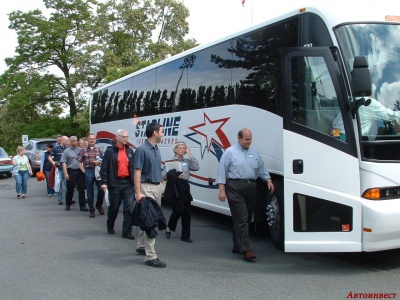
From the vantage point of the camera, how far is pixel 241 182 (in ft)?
21.5

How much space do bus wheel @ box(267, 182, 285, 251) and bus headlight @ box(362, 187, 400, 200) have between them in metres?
1.65

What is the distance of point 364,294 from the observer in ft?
16.6

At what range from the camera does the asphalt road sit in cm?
528

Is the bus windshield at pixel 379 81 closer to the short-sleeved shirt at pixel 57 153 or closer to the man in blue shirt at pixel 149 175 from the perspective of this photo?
the man in blue shirt at pixel 149 175

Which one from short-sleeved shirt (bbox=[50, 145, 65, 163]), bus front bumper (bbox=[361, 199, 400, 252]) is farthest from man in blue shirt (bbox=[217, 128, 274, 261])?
short-sleeved shirt (bbox=[50, 145, 65, 163])

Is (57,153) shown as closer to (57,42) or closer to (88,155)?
(88,155)

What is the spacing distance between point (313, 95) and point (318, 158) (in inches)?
32.1

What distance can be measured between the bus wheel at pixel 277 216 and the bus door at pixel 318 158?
1082 mm

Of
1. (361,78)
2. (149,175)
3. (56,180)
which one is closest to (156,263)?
(149,175)

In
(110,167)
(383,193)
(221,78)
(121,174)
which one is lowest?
(383,193)

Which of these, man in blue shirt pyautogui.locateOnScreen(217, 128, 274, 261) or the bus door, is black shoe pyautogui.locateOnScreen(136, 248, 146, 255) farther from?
the bus door

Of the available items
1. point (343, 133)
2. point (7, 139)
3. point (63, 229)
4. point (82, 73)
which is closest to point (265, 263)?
point (343, 133)

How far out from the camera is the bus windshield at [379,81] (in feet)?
18.2

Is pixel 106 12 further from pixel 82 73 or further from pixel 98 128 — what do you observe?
pixel 98 128
